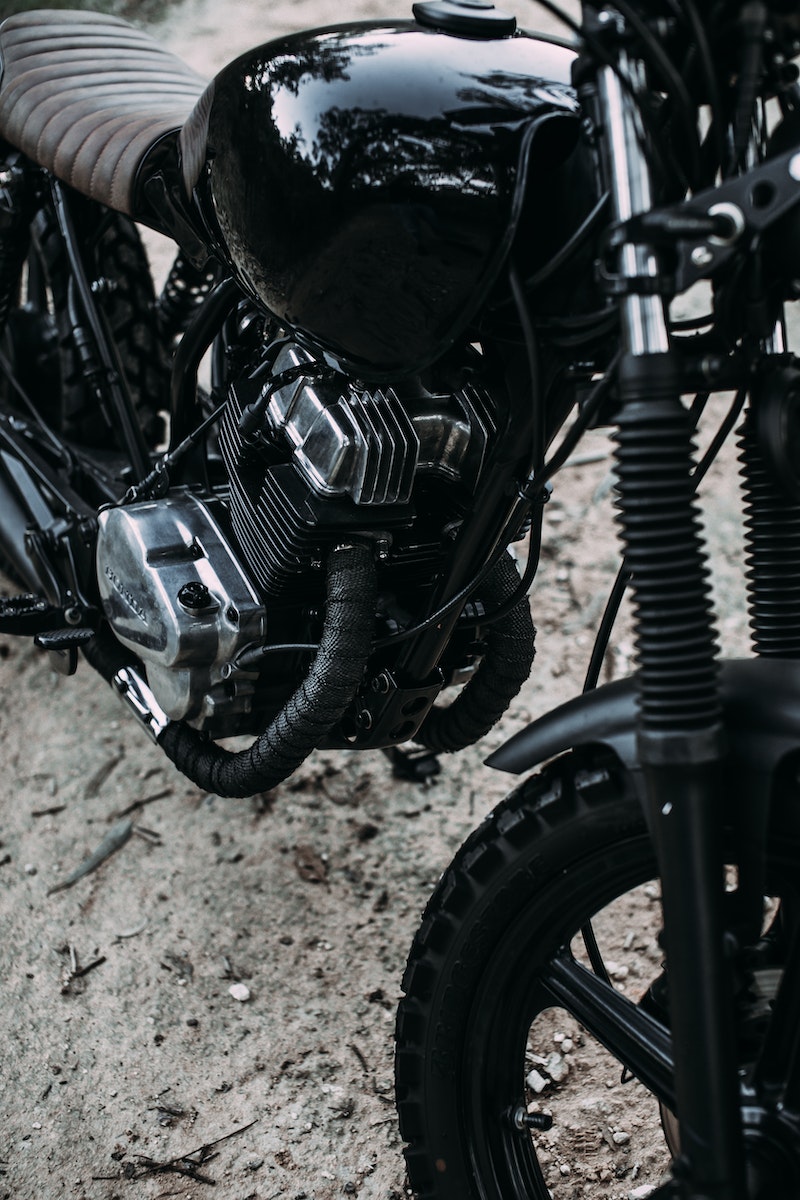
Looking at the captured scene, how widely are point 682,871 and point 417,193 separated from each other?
80 centimetres

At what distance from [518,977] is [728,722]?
0.44m

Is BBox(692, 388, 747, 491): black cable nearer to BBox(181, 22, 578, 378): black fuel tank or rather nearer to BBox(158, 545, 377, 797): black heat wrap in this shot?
BBox(181, 22, 578, 378): black fuel tank

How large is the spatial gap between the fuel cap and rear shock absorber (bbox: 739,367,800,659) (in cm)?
58

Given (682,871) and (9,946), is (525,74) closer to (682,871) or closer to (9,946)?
(682,871)

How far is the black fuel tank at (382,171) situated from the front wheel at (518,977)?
1.90ft

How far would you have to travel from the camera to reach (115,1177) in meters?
1.78

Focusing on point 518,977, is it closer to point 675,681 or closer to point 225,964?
point 675,681

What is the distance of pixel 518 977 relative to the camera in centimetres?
141

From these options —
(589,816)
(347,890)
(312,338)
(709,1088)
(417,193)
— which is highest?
(417,193)

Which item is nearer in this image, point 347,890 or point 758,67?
point 758,67

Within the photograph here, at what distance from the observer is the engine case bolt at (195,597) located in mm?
1740

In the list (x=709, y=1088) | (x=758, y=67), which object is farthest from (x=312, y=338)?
(x=709, y=1088)

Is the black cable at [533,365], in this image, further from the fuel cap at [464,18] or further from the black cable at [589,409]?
the fuel cap at [464,18]

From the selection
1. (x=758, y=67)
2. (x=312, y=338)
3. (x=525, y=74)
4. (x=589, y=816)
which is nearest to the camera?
(x=758, y=67)
